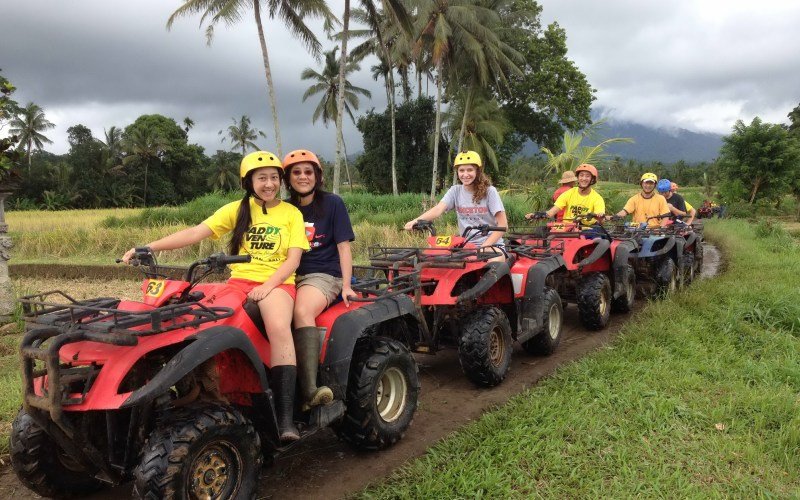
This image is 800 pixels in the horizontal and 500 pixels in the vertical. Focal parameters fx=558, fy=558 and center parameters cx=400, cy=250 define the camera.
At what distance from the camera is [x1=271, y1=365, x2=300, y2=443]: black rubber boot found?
3049 mm

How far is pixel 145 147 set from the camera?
1791 inches

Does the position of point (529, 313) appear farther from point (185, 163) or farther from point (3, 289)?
point (185, 163)

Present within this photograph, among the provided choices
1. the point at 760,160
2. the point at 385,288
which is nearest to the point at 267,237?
the point at 385,288

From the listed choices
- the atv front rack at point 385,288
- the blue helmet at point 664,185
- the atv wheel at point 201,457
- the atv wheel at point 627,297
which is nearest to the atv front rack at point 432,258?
the atv front rack at point 385,288

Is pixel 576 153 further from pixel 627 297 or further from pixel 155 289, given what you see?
pixel 155 289

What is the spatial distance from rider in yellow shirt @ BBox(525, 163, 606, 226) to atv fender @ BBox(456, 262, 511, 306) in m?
2.58

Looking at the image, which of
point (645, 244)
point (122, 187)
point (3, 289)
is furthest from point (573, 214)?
point (122, 187)

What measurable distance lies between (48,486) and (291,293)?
5.36ft

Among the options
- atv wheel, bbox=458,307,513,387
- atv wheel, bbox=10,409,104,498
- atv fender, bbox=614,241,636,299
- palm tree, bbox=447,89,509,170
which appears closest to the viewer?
atv wheel, bbox=10,409,104,498

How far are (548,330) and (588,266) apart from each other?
162cm

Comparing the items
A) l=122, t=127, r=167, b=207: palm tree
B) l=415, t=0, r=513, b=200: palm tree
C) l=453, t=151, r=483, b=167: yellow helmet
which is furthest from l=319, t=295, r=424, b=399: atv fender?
l=122, t=127, r=167, b=207: palm tree

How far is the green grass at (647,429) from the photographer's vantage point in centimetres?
312

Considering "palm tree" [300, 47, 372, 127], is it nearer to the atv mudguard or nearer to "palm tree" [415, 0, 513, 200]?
"palm tree" [415, 0, 513, 200]

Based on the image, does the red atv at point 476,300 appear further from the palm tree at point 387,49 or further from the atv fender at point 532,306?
the palm tree at point 387,49
